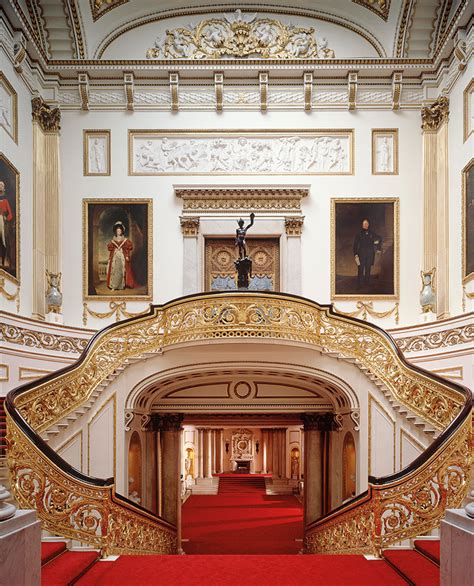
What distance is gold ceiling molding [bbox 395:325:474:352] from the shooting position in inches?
380

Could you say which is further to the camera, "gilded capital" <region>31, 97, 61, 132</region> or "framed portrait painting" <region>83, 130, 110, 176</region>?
"framed portrait painting" <region>83, 130, 110, 176</region>

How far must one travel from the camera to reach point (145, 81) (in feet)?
44.2

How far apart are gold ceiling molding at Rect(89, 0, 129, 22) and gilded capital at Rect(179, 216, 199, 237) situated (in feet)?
18.5

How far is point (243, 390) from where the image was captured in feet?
40.9

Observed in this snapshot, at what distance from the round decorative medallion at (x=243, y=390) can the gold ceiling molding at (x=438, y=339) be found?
11.4 feet

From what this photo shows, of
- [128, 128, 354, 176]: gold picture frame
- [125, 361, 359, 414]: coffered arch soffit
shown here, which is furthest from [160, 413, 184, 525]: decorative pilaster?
[128, 128, 354, 176]: gold picture frame

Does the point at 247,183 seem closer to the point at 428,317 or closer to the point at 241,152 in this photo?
the point at 241,152

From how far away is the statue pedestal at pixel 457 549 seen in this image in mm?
2863

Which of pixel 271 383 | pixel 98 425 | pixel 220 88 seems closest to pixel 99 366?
pixel 98 425

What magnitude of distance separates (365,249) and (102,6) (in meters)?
9.01

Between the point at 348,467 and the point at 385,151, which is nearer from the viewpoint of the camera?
the point at 348,467

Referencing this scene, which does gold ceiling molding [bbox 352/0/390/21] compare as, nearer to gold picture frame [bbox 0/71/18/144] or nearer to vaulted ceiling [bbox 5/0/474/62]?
vaulted ceiling [bbox 5/0/474/62]

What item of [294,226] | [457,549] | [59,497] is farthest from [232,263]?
[457,549]

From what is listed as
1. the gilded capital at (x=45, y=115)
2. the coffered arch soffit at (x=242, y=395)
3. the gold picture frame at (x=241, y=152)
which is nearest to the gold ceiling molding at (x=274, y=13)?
the gilded capital at (x=45, y=115)
